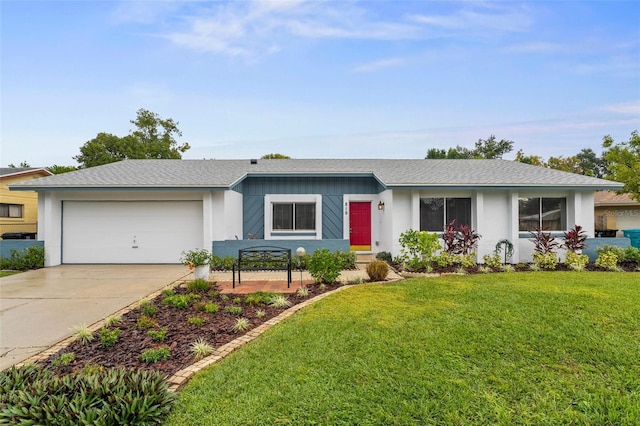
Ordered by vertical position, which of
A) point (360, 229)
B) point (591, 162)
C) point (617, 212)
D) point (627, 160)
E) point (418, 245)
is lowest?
point (418, 245)

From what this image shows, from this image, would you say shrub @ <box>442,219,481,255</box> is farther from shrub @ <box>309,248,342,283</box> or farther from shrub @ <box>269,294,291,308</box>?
shrub @ <box>269,294,291,308</box>

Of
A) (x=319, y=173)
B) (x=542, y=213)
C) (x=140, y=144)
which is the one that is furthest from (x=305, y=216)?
(x=140, y=144)

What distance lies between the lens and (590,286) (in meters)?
6.34

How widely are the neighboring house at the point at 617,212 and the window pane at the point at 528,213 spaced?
50.0 feet

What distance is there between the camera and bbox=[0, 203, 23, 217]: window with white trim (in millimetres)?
17828

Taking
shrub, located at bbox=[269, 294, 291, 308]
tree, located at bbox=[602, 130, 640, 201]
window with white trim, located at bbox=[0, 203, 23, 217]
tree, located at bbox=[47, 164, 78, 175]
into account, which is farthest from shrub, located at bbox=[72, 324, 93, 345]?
tree, located at bbox=[47, 164, 78, 175]

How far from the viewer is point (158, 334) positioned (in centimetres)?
448

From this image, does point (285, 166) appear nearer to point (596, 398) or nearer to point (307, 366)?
point (307, 366)

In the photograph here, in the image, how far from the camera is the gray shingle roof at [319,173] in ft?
34.9

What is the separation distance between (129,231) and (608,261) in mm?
15482

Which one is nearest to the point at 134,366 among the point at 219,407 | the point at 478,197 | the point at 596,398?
the point at 219,407

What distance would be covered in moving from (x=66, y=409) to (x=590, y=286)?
8377mm

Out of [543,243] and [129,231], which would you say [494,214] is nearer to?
[543,243]

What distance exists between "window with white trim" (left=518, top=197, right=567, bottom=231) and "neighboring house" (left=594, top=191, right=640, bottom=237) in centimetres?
1445
